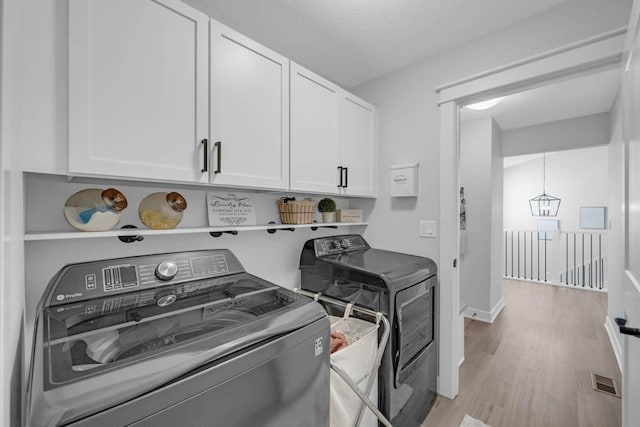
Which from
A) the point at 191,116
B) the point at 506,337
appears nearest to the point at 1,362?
the point at 191,116

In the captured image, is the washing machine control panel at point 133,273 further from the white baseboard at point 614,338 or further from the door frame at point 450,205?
the white baseboard at point 614,338

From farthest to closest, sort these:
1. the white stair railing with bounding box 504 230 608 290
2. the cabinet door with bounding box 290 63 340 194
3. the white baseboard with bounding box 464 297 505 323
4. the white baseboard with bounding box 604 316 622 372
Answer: the white stair railing with bounding box 504 230 608 290, the white baseboard with bounding box 464 297 505 323, the white baseboard with bounding box 604 316 622 372, the cabinet door with bounding box 290 63 340 194

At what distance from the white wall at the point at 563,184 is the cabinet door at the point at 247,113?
22.8 feet

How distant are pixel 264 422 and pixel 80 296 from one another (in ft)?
2.69

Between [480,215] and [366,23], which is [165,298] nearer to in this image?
[366,23]

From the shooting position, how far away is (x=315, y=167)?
184 centimetres

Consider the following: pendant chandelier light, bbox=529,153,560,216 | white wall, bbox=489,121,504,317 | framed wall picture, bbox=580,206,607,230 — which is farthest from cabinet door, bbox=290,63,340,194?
framed wall picture, bbox=580,206,607,230

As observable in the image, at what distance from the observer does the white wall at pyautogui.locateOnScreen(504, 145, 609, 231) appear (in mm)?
5906

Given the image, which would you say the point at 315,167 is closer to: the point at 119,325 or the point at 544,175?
the point at 119,325

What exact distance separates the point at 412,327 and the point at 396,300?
1.02ft

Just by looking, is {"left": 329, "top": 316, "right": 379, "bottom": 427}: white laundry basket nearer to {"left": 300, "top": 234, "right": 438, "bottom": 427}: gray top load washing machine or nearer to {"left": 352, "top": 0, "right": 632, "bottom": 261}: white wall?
{"left": 300, "top": 234, "right": 438, "bottom": 427}: gray top load washing machine

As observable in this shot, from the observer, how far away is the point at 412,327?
5.65 ft

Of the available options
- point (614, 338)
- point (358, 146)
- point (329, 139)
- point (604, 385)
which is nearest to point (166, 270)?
point (329, 139)

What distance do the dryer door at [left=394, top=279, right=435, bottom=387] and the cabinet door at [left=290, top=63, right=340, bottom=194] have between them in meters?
0.87
